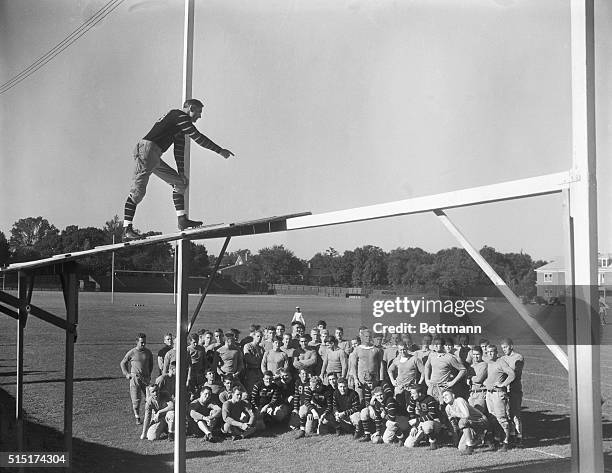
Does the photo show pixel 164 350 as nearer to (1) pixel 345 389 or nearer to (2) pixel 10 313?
(1) pixel 345 389

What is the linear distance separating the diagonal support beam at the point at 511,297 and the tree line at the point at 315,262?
1473 mm

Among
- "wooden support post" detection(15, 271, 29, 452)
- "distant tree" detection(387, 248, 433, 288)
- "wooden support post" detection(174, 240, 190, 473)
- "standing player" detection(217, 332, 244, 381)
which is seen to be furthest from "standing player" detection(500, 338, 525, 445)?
"wooden support post" detection(15, 271, 29, 452)

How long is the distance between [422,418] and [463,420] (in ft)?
0.71

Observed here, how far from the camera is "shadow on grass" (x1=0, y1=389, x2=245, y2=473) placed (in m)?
3.31

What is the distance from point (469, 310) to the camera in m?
3.69

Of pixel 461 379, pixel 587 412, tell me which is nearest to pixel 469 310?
pixel 461 379

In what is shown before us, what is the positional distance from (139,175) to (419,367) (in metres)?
1.79

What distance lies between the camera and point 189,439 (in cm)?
371

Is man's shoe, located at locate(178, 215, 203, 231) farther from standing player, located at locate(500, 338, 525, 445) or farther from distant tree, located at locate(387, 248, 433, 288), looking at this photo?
standing player, located at locate(500, 338, 525, 445)

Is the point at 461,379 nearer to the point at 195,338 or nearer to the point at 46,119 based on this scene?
the point at 195,338

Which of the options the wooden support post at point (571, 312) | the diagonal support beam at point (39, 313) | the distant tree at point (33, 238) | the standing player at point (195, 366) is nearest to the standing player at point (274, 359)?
the standing player at point (195, 366)

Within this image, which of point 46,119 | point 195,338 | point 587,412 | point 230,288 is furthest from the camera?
point 230,288

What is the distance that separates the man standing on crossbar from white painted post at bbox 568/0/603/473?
1.40 m

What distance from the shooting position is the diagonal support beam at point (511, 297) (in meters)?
1.60
